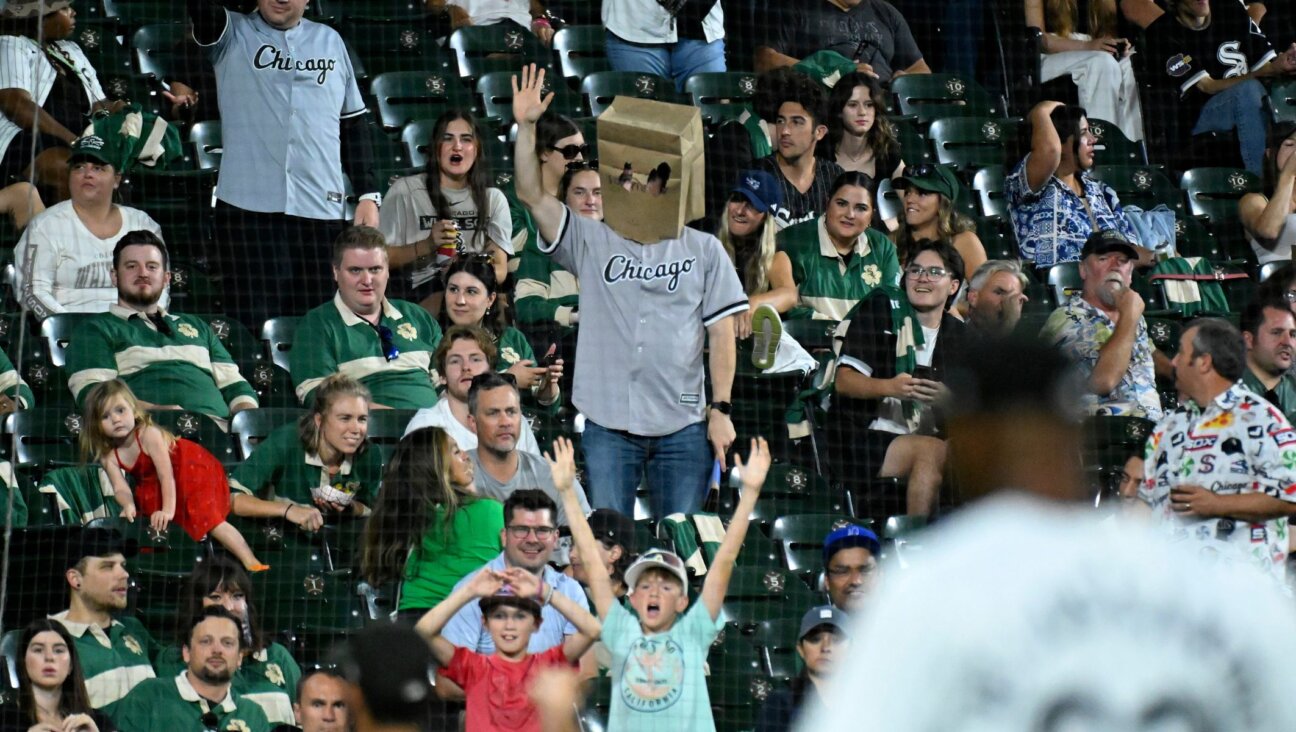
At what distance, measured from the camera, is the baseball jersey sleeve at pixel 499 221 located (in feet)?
25.5

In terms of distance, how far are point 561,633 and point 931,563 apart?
435cm

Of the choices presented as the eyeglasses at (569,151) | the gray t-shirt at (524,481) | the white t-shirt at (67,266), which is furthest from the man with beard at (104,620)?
the eyeglasses at (569,151)

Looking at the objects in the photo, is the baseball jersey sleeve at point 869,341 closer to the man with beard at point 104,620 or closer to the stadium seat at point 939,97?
the stadium seat at point 939,97


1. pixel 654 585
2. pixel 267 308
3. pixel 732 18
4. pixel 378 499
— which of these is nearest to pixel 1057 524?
pixel 654 585

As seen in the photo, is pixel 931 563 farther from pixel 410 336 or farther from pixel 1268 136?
pixel 1268 136

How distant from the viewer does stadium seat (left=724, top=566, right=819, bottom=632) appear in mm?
6863

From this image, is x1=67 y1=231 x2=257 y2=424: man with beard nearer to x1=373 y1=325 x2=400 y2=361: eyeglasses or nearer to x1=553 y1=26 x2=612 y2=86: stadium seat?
x1=373 y1=325 x2=400 y2=361: eyeglasses

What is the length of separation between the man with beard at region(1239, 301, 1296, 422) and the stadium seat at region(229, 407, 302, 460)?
11.2ft

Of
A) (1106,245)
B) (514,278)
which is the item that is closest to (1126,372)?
(1106,245)

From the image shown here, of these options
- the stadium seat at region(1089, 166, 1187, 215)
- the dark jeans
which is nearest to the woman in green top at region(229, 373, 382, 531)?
the dark jeans

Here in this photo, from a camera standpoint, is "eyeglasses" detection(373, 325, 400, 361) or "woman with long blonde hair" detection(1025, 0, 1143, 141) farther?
"woman with long blonde hair" detection(1025, 0, 1143, 141)

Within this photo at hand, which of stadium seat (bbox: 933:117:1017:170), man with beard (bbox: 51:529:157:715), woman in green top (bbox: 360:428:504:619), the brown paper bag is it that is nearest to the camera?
man with beard (bbox: 51:529:157:715)

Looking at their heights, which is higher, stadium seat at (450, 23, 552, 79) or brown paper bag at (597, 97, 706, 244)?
stadium seat at (450, 23, 552, 79)

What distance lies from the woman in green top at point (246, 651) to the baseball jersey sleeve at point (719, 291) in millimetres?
1822
